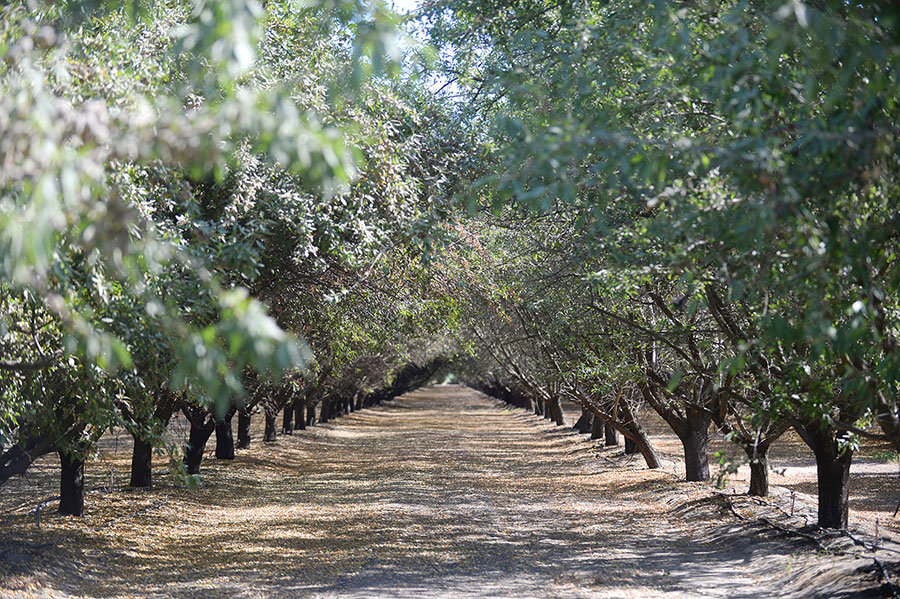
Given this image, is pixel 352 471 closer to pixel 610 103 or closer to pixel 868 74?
pixel 610 103

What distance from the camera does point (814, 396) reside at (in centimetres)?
669

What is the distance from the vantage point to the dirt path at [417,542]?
31.7 ft

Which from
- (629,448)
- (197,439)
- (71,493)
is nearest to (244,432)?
(197,439)

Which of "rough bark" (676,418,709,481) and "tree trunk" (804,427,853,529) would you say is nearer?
"tree trunk" (804,427,853,529)

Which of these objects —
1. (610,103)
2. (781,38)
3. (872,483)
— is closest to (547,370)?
(872,483)

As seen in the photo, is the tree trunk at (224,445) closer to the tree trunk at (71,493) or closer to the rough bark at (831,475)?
the tree trunk at (71,493)

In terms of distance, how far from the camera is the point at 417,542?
1264 cm

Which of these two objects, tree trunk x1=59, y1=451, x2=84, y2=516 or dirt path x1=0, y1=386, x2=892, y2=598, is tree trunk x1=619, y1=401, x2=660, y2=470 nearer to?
dirt path x1=0, y1=386, x2=892, y2=598

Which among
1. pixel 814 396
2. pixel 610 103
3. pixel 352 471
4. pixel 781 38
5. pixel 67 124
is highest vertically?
pixel 610 103

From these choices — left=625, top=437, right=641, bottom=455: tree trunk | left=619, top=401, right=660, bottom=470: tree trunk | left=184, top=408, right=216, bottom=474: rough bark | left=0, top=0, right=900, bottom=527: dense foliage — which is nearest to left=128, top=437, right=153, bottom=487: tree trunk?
left=184, top=408, right=216, bottom=474: rough bark

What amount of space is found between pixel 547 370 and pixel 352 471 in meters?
6.18

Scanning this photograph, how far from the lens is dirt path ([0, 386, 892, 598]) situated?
9.65 m

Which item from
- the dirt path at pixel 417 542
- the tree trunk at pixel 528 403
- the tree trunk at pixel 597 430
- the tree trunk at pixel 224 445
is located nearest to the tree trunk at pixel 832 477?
the dirt path at pixel 417 542

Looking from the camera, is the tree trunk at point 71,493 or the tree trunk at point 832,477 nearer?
the tree trunk at point 832,477
